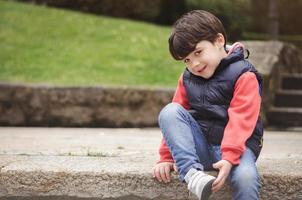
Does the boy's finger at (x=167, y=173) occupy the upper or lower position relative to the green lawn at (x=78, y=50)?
upper

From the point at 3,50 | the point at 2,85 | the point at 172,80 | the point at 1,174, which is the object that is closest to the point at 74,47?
the point at 3,50

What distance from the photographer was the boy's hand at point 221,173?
7.04 feet

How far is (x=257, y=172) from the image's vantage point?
2262 millimetres

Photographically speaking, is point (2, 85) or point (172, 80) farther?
point (172, 80)

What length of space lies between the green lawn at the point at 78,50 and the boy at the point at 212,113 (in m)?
3.44

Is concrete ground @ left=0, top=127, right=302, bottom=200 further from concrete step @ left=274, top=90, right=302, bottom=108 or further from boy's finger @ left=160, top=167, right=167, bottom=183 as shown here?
concrete step @ left=274, top=90, right=302, bottom=108

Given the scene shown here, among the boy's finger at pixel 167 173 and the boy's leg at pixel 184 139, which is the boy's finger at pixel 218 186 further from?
the boy's finger at pixel 167 173

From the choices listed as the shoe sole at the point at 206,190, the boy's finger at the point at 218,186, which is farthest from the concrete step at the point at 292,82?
the shoe sole at the point at 206,190

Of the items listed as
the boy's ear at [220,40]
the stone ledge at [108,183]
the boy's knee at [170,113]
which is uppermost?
the boy's ear at [220,40]

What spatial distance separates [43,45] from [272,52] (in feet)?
10.2

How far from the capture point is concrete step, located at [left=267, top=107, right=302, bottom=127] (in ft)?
17.7

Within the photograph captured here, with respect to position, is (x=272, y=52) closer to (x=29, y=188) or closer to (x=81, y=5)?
(x=29, y=188)

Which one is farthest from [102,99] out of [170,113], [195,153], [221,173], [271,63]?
[221,173]

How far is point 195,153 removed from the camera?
2270 millimetres
